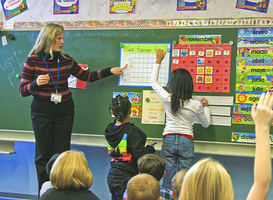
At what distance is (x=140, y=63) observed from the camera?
9.36ft

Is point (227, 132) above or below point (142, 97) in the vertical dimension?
below

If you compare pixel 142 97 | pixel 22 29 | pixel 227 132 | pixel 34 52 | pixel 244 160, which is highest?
pixel 22 29

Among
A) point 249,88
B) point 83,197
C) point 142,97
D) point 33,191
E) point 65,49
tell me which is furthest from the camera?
point 33,191

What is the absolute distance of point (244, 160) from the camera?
286 centimetres

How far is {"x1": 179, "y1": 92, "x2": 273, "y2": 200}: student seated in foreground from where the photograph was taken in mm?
986

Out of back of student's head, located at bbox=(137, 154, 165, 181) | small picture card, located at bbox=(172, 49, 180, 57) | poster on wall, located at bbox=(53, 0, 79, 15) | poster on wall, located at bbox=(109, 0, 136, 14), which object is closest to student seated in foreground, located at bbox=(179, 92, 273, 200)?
back of student's head, located at bbox=(137, 154, 165, 181)

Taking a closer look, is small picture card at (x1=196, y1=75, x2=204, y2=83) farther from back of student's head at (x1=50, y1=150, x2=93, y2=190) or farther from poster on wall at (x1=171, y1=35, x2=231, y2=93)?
back of student's head at (x1=50, y1=150, x2=93, y2=190)

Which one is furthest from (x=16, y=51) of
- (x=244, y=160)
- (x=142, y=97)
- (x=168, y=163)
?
(x=244, y=160)

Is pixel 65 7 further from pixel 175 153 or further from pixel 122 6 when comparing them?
pixel 175 153

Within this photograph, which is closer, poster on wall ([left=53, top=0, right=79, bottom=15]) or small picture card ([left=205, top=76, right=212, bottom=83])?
small picture card ([left=205, top=76, right=212, bottom=83])

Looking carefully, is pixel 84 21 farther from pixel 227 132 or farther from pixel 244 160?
pixel 244 160

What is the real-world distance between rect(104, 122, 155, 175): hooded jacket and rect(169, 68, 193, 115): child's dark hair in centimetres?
40

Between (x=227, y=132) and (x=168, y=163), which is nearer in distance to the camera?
(x=168, y=163)

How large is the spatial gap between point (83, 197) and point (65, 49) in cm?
193
